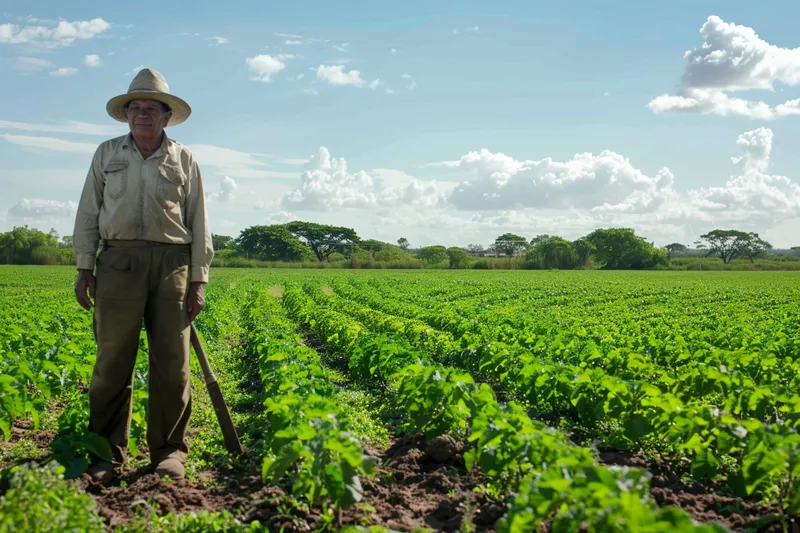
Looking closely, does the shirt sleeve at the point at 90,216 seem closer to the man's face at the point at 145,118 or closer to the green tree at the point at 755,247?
the man's face at the point at 145,118

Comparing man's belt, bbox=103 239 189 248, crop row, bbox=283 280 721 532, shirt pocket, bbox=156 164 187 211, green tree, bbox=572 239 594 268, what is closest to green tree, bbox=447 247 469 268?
green tree, bbox=572 239 594 268

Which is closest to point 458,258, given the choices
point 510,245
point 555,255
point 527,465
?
point 555,255

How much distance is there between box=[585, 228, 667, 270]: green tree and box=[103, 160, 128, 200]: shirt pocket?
85006 millimetres

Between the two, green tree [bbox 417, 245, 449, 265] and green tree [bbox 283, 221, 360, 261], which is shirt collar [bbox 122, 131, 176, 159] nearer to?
green tree [bbox 417, 245, 449, 265]

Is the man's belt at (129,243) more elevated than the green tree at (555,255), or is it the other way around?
the green tree at (555,255)

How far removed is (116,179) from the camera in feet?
14.5

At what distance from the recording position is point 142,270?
4418mm

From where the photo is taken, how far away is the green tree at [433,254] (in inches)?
2798

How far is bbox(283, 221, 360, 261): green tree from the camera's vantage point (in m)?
89.4

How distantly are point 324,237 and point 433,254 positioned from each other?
23379 mm

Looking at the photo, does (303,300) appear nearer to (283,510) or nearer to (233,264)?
(283,510)

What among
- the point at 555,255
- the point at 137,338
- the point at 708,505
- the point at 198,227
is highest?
the point at 555,255

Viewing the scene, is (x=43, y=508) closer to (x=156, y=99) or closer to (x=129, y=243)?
(x=129, y=243)

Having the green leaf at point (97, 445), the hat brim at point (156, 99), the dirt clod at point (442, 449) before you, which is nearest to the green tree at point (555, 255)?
the dirt clod at point (442, 449)
